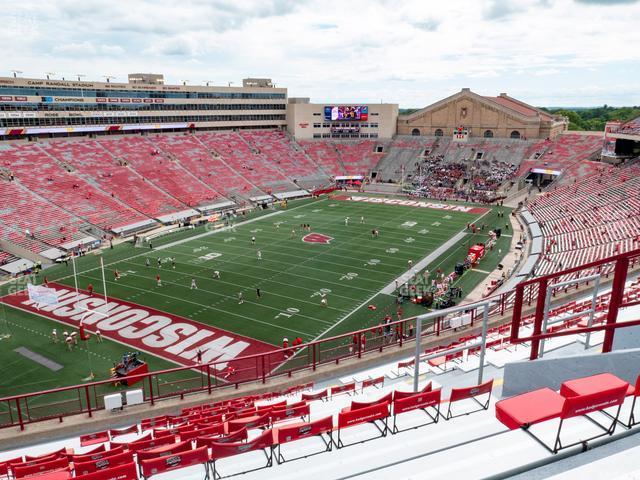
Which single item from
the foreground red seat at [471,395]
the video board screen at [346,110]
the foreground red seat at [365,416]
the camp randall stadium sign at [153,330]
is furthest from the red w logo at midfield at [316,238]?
the video board screen at [346,110]

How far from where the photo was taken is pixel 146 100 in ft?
208

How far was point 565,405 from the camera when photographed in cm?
504

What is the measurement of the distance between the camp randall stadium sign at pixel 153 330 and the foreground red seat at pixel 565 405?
14.4 m

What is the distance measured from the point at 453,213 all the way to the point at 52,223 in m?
38.6

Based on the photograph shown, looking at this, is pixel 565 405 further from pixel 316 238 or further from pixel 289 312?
pixel 316 238

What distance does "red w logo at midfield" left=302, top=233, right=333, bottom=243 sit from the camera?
40156 millimetres

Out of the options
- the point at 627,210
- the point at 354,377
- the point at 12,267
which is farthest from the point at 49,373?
the point at 627,210

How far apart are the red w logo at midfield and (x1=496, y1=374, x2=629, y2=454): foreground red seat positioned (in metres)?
34.4

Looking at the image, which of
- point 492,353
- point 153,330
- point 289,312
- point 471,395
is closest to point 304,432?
point 471,395

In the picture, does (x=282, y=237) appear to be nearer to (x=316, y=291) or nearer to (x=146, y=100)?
(x=316, y=291)

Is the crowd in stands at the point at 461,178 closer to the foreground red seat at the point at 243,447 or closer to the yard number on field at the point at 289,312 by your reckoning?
the yard number on field at the point at 289,312

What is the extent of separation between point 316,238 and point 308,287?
12.0 m

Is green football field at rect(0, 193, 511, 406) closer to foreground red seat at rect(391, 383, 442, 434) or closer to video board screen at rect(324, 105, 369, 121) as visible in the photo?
foreground red seat at rect(391, 383, 442, 434)

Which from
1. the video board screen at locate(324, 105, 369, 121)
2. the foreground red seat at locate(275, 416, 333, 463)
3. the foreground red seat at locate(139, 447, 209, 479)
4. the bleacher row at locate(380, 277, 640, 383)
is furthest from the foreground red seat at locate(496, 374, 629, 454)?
the video board screen at locate(324, 105, 369, 121)
